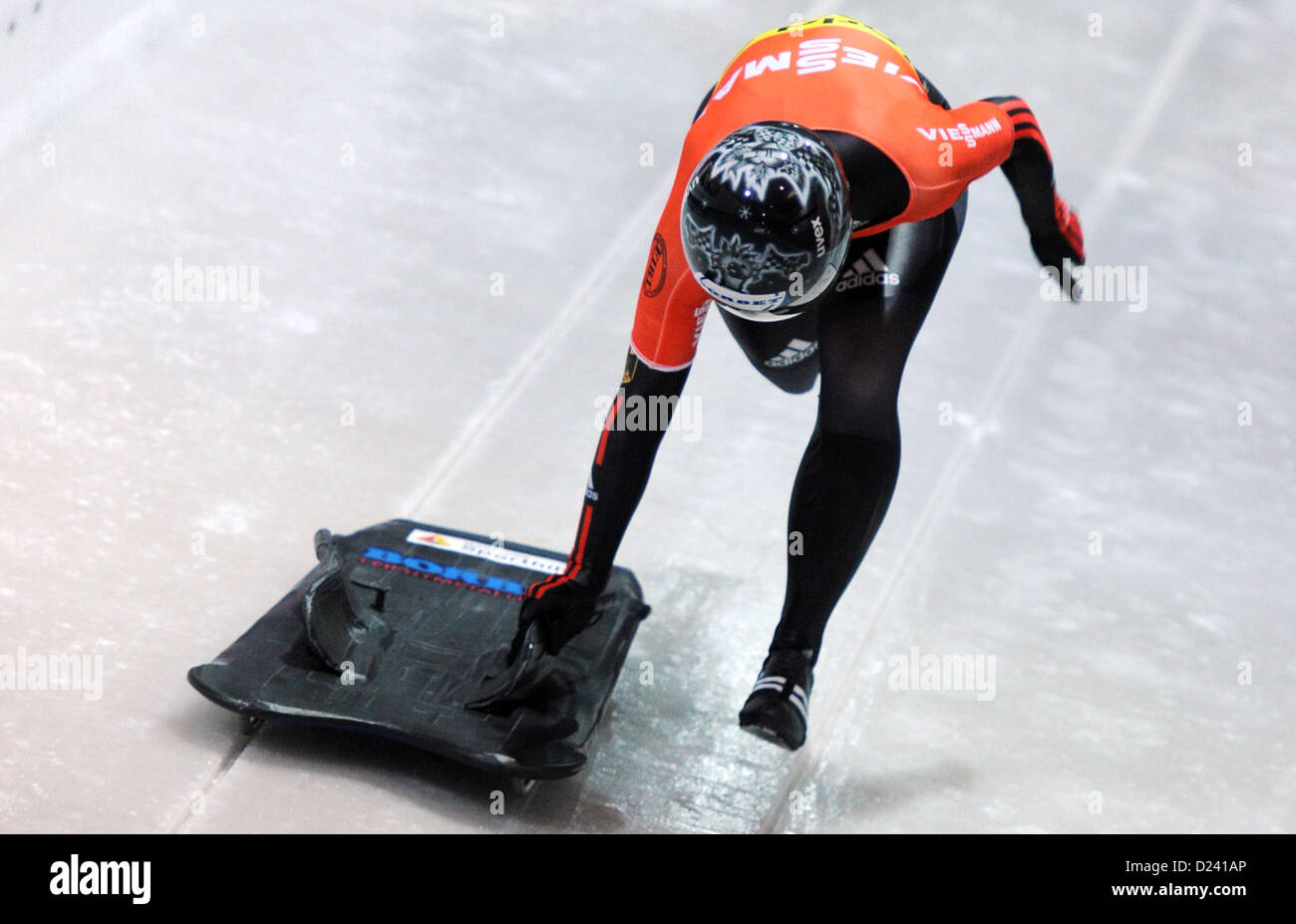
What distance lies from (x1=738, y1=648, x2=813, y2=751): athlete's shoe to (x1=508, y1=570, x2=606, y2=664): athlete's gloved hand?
341 millimetres

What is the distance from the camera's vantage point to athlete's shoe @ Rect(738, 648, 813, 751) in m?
2.54

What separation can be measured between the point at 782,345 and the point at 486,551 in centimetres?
79

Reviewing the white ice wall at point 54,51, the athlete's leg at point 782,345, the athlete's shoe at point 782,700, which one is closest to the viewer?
the athlete's shoe at point 782,700

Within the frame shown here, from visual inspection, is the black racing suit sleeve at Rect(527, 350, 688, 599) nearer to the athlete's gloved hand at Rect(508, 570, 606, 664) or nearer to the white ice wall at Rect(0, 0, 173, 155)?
the athlete's gloved hand at Rect(508, 570, 606, 664)

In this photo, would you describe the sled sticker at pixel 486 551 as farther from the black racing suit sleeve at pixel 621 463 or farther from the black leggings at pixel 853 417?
the black leggings at pixel 853 417

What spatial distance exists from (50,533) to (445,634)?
0.87 m
